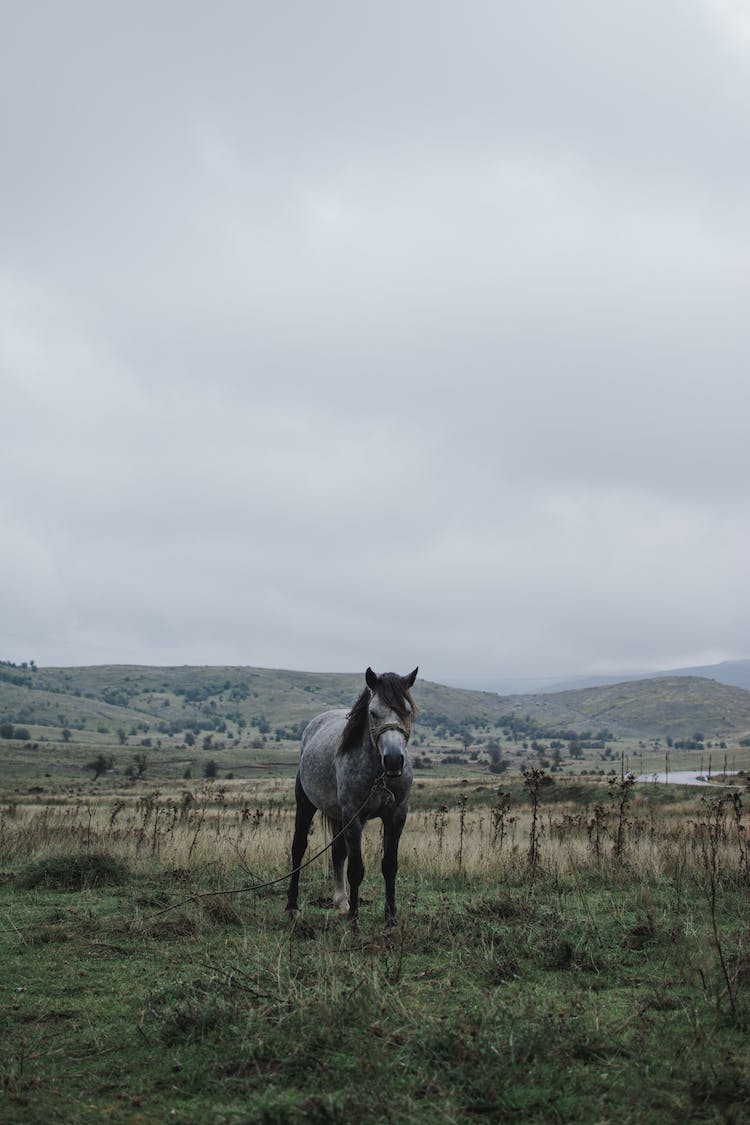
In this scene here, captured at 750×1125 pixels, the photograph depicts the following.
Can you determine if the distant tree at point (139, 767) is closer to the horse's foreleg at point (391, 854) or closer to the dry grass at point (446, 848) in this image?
the dry grass at point (446, 848)

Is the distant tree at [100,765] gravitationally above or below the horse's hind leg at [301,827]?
below

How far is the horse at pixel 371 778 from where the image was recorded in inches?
332

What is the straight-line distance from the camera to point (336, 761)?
377 inches

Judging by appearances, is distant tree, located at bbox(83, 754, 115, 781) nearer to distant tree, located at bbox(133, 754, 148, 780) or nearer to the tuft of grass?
distant tree, located at bbox(133, 754, 148, 780)

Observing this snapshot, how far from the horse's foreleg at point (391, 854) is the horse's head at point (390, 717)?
27.9 inches

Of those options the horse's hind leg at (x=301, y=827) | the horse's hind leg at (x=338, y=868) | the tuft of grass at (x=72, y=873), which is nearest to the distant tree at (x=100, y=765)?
the tuft of grass at (x=72, y=873)

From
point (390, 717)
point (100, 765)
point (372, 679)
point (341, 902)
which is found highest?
point (372, 679)

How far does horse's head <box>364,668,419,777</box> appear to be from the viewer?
26.9 feet

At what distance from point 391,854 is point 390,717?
5.16 ft

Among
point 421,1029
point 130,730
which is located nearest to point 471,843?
point 421,1029

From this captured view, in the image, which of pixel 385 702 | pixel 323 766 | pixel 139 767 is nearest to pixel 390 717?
pixel 385 702

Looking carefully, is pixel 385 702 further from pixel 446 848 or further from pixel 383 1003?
pixel 446 848

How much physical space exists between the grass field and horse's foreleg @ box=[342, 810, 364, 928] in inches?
11.5

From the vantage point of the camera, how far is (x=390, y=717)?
859cm
